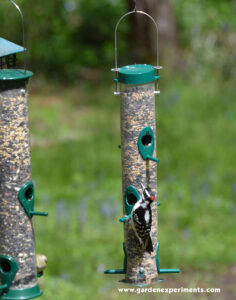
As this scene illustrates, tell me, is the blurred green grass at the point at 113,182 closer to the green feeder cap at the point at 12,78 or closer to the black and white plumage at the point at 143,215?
the black and white plumage at the point at 143,215

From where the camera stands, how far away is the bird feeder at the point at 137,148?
4.97 metres

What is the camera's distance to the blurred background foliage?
8352 millimetres

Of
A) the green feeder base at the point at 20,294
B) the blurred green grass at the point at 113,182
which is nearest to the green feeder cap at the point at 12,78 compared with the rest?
the green feeder base at the point at 20,294

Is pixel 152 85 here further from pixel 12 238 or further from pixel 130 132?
pixel 12 238

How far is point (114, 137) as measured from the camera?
12.3 m

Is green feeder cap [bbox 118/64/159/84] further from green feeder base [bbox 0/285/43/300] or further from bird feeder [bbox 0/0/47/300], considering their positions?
green feeder base [bbox 0/285/43/300]

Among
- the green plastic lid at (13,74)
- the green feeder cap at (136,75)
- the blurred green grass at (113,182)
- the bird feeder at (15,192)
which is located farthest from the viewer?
the blurred green grass at (113,182)

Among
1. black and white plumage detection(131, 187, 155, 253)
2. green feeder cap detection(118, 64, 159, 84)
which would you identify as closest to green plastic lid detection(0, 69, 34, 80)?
green feeder cap detection(118, 64, 159, 84)

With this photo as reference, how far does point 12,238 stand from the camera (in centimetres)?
488

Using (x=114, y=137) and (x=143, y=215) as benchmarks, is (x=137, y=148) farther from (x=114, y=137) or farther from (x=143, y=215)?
(x=114, y=137)

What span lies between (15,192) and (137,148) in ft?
3.03

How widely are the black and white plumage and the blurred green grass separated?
8.14 feet

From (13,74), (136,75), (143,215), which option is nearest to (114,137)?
(136,75)

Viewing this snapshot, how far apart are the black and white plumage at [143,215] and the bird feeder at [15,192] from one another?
2.26 feet
